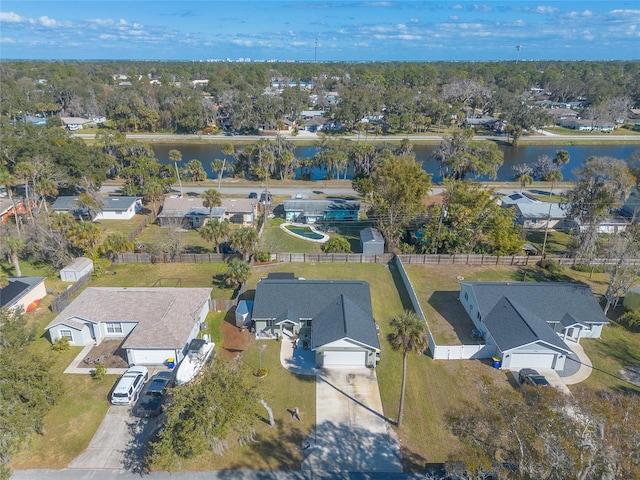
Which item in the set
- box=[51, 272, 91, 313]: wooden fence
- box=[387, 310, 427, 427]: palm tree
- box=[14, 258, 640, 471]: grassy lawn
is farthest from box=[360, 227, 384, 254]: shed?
box=[51, 272, 91, 313]: wooden fence

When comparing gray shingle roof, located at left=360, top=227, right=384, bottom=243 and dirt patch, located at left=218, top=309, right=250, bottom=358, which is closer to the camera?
dirt patch, located at left=218, top=309, right=250, bottom=358

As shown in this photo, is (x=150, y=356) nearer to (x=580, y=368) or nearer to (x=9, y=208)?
(x=580, y=368)

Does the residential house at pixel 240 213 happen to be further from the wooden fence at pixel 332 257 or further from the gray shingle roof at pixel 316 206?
the wooden fence at pixel 332 257

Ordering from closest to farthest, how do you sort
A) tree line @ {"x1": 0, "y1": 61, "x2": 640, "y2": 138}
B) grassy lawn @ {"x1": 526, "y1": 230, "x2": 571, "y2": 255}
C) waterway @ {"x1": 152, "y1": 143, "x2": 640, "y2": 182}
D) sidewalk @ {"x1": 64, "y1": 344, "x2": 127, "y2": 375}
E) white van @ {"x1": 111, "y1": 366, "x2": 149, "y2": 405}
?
white van @ {"x1": 111, "y1": 366, "x2": 149, "y2": 405} < sidewalk @ {"x1": 64, "y1": 344, "x2": 127, "y2": 375} < grassy lawn @ {"x1": 526, "y1": 230, "x2": 571, "y2": 255} < waterway @ {"x1": 152, "y1": 143, "x2": 640, "y2": 182} < tree line @ {"x1": 0, "y1": 61, "x2": 640, "y2": 138}

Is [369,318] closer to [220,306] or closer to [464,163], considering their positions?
[220,306]

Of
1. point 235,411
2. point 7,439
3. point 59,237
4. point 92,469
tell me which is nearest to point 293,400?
point 235,411

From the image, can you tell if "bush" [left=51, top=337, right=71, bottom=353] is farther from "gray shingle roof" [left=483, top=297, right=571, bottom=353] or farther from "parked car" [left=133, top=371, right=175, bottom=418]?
"gray shingle roof" [left=483, top=297, right=571, bottom=353]

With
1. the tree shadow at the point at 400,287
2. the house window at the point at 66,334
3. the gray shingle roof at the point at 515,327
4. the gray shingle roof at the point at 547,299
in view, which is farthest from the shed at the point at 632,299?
the house window at the point at 66,334
